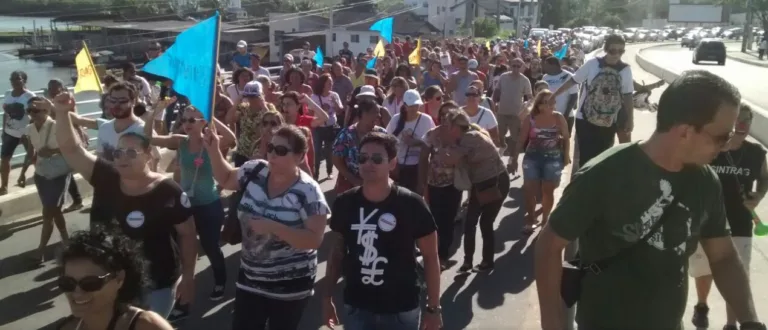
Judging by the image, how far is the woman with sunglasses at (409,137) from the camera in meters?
6.78

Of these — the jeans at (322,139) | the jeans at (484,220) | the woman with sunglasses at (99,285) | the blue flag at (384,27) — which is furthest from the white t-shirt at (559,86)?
the woman with sunglasses at (99,285)

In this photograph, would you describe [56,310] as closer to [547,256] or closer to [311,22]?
[547,256]

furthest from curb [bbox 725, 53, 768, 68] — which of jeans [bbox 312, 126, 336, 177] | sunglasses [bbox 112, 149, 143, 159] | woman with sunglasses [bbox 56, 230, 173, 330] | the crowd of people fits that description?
woman with sunglasses [bbox 56, 230, 173, 330]

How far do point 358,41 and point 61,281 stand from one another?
5722 centimetres

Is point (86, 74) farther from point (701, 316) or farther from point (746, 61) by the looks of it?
point (746, 61)

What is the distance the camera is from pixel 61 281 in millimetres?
2600

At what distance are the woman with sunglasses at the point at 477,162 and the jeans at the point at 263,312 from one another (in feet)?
8.70

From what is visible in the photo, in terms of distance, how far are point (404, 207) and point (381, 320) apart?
0.58 metres

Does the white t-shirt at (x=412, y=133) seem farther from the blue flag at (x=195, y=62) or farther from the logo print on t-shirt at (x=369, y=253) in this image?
the logo print on t-shirt at (x=369, y=253)

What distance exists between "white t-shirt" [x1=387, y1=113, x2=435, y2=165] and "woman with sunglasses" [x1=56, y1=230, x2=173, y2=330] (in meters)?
4.28

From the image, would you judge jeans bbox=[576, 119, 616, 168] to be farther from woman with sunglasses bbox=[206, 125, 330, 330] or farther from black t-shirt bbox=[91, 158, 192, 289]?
black t-shirt bbox=[91, 158, 192, 289]

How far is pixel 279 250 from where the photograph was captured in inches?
153

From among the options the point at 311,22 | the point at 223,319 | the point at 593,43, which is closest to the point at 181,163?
the point at 223,319

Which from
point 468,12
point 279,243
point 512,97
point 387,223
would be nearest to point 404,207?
point 387,223
